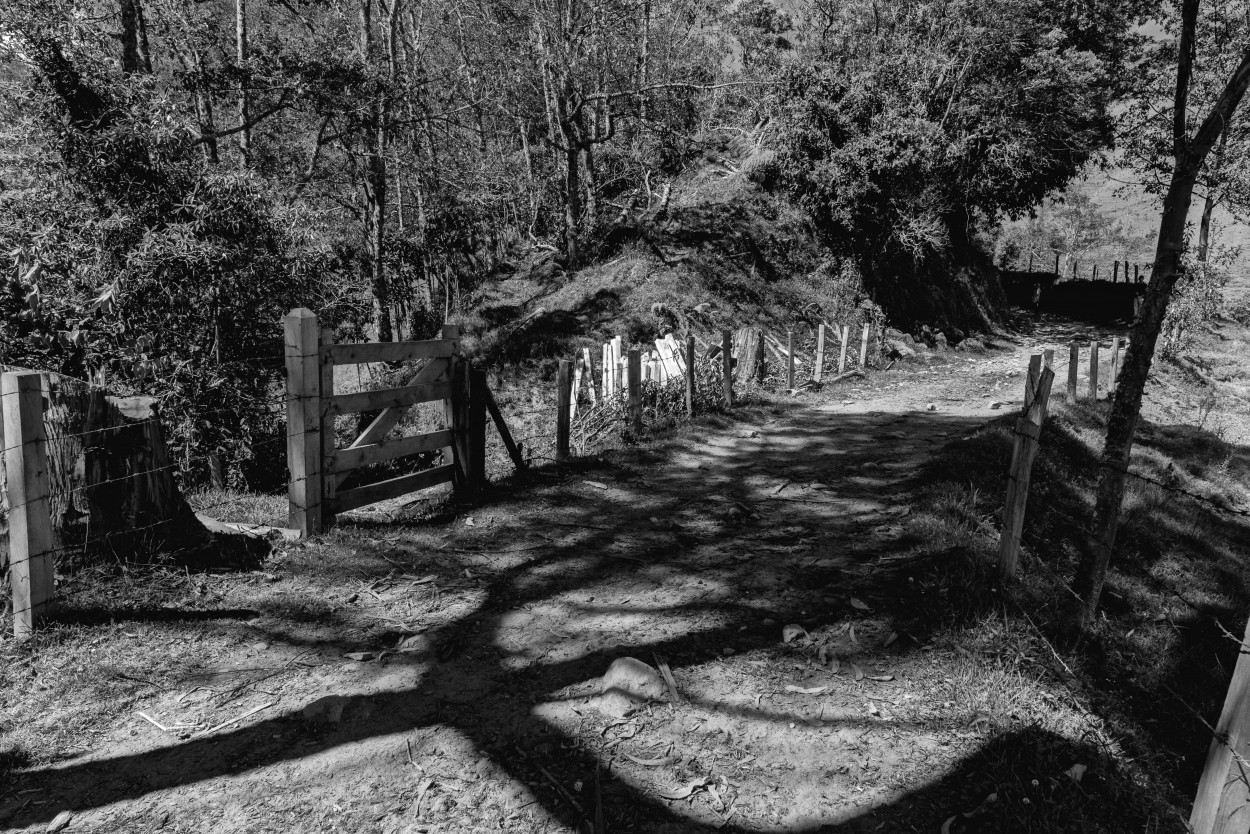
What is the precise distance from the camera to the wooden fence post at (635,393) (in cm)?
1015

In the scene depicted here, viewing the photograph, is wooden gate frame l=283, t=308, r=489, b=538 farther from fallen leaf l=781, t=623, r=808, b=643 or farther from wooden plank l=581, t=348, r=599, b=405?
wooden plank l=581, t=348, r=599, b=405

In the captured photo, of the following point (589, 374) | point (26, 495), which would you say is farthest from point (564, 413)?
point (26, 495)

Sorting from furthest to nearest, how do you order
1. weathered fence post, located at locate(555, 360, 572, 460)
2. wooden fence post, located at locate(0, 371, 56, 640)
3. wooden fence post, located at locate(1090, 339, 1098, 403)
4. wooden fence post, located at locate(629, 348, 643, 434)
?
wooden fence post, located at locate(1090, 339, 1098, 403) < wooden fence post, located at locate(629, 348, 643, 434) < weathered fence post, located at locate(555, 360, 572, 460) < wooden fence post, located at locate(0, 371, 56, 640)

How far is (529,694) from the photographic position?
3.96 meters

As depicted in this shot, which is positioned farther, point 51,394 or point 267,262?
point 267,262

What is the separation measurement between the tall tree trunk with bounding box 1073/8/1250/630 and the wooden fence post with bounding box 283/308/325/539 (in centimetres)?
554

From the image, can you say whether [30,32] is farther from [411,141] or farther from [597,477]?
[411,141]

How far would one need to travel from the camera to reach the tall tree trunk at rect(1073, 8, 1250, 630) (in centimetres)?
473

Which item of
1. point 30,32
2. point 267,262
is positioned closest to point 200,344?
point 267,262

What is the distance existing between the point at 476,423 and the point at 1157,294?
18.3 ft

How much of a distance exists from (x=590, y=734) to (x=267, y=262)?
8.48m

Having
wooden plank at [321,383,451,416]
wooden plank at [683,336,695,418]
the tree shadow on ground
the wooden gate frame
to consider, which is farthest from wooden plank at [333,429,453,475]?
wooden plank at [683,336,695,418]

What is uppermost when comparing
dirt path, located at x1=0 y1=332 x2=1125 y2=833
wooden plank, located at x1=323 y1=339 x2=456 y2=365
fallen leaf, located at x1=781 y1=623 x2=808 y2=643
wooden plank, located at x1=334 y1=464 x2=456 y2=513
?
wooden plank, located at x1=323 y1=339 x2=456 y2=365

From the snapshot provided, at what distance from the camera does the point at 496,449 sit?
15.3m
